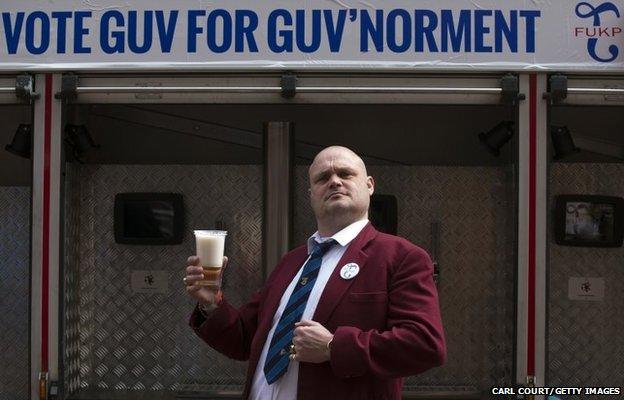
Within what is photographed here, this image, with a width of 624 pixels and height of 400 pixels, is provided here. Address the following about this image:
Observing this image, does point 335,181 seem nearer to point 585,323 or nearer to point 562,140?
point 562,140

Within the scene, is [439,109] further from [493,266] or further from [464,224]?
[493,266]

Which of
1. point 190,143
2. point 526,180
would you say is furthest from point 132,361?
point 526,180

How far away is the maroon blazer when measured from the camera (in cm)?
179

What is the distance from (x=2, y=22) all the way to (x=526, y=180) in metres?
2.51

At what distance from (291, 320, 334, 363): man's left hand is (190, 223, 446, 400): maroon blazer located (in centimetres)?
3

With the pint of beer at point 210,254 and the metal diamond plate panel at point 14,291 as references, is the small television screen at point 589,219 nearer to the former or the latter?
the pint of beer at point 210,254

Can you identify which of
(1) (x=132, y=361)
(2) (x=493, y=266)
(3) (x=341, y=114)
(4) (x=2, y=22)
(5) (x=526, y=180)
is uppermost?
(4) (x=2, y=22)

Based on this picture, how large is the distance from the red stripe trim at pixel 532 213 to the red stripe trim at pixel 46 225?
2174 millimetres

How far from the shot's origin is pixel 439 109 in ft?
12.6

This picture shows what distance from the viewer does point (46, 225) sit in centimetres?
318

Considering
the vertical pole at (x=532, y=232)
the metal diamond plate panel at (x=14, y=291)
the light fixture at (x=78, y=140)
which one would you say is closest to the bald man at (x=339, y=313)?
the vertical pole at (x=532, y=232)

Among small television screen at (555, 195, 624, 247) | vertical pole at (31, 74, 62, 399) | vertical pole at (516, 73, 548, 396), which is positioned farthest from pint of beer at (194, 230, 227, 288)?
small television screen at (555, 195, 624, 247)

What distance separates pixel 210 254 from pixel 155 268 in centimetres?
182

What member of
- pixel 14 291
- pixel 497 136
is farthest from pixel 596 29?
pixel 14 291
